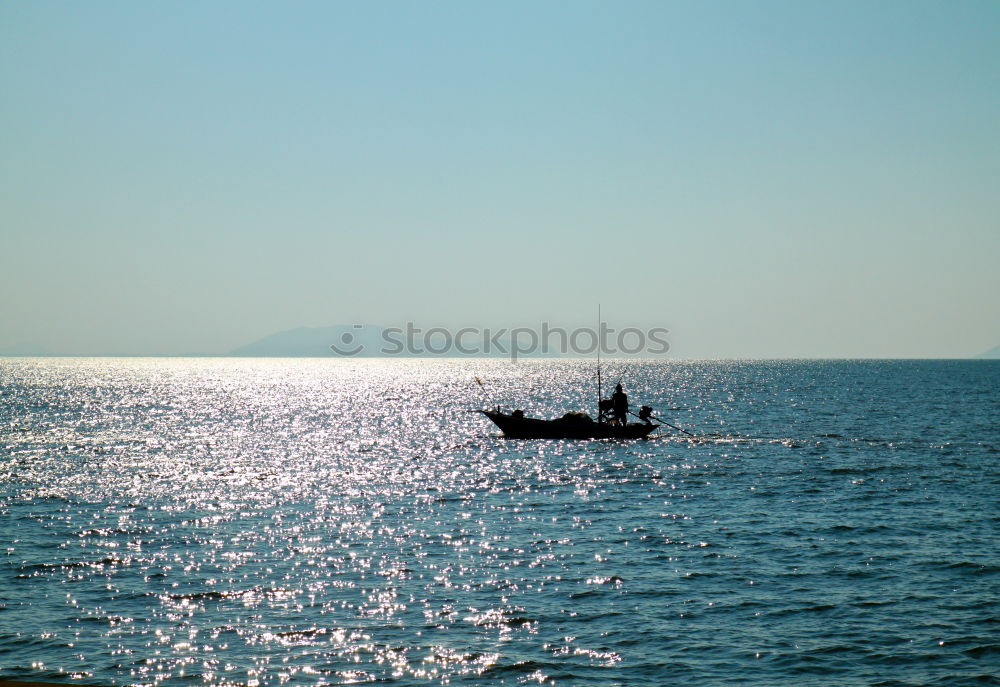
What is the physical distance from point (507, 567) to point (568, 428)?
128 feet

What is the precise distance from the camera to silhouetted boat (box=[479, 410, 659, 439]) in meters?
61.9

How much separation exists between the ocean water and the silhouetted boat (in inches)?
288

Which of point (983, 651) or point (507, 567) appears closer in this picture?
point (983, 651)

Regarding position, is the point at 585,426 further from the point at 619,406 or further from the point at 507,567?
the point at 507,567

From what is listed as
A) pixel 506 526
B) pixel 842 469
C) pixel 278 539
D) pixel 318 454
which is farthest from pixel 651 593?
pixel 318 454

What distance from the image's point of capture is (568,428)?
63000mm

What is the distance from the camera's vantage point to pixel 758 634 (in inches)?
727

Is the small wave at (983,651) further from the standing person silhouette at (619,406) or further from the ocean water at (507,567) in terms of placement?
the standing person silhouette at (619,406)

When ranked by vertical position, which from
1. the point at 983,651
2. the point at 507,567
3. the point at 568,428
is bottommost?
the point at 983,651

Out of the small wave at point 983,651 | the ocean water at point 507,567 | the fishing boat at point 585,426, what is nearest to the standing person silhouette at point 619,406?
the fishing boat at point 585,426

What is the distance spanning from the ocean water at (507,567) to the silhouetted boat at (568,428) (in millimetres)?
7320

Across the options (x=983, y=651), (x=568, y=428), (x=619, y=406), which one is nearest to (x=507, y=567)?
(x=983, y=651)

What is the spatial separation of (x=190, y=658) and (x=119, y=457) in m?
39.2

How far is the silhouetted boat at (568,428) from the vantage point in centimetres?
6194
